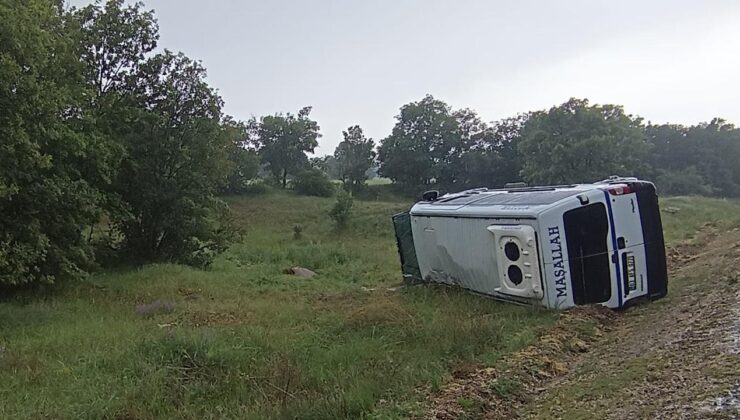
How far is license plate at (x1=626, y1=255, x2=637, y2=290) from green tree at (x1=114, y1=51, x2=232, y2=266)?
12980mm

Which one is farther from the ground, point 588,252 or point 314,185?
point 314,185

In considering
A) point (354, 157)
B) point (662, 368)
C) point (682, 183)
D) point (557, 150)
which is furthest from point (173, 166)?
point (682, 183)

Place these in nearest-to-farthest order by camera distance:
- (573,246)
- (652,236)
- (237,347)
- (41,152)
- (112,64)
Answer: (237,347)
(573,246)
(652,236)
(41,152)
(112,64)

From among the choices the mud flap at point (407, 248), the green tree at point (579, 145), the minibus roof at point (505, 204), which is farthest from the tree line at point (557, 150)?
the minibus roof at point (505, 204)

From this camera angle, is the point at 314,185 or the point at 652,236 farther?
the point at 314,185

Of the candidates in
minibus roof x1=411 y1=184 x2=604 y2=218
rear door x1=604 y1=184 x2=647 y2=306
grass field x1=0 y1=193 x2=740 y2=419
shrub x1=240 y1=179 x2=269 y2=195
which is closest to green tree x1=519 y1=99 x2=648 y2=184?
shrub x1=240 y1=179 x2=269 y2=195

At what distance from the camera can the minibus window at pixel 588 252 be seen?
7996 millimetres

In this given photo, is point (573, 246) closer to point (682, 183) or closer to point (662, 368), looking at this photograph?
point (662, 368)

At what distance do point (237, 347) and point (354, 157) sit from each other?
53949mm

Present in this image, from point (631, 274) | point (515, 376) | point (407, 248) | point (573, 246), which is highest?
point (573, 246)

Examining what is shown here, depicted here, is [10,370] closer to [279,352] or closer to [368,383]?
[279,352]

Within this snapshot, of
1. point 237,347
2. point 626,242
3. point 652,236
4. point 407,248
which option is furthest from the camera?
point 407,248

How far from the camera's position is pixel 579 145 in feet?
145

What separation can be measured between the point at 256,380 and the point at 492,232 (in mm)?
4430
